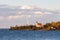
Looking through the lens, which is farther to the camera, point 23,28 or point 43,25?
point 23,28

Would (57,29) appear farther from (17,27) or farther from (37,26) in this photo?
(17,27)

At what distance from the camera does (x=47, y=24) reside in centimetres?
18900

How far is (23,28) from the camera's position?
199625 millimetres

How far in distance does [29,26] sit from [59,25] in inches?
766

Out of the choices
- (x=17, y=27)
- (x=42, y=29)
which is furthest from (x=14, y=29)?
A: (x=42, y=29)

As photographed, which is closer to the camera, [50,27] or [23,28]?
[50,27]

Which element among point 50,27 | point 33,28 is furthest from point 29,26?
point 50,27

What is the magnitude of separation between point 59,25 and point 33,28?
17.4 meters

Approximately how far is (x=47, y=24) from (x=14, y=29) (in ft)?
69.0

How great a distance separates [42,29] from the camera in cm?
18962

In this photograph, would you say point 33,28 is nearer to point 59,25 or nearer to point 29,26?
point 29,26

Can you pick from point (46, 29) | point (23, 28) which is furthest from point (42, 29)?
point (23, 28)

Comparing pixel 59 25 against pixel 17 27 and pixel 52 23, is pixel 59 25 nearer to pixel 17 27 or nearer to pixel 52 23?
pixel 52 23

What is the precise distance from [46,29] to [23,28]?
58.3 feet
